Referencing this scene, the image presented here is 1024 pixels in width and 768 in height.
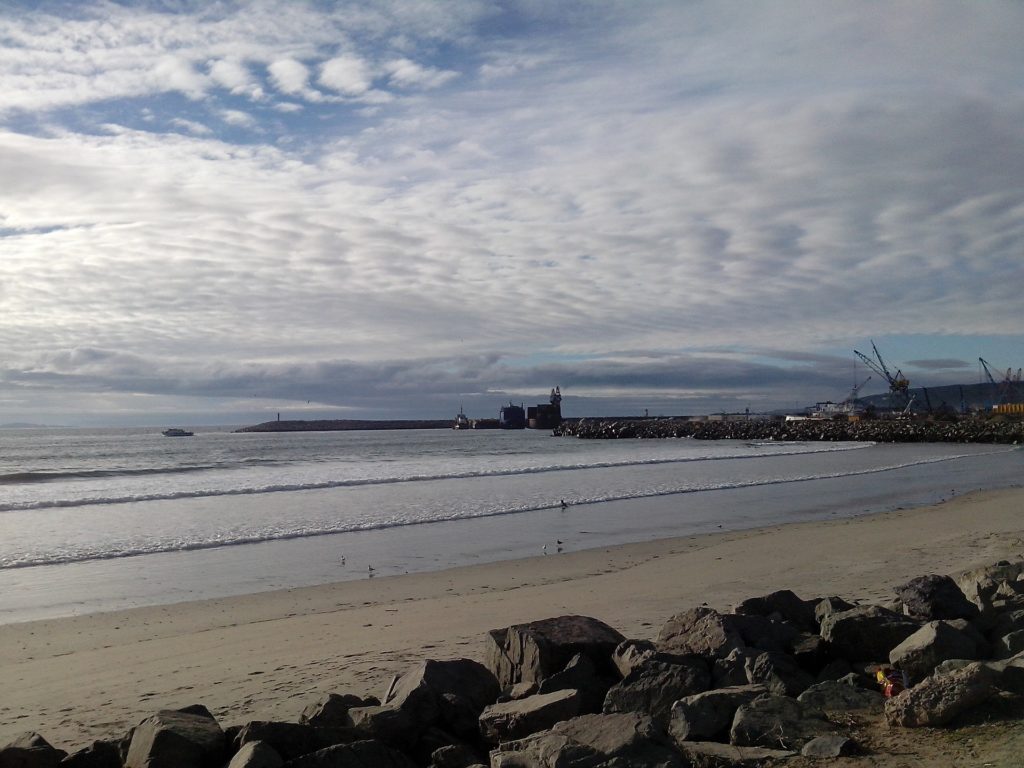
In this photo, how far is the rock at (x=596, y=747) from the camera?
4.15 m

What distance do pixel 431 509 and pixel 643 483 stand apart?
9.63 meters

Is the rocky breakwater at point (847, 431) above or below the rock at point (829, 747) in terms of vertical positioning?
below

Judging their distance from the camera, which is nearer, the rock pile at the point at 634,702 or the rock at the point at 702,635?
the rock pile at the point at 634,702

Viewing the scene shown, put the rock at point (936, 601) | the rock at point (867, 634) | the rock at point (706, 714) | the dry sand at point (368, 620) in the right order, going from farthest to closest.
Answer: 1. the rock at point (936, 601)
2. the dry sand at point (368, 620)
3. the rock at point (867, 634)
4. the rock at point (706, 714)

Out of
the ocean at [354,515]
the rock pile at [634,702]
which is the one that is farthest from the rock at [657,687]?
the ocean at [354,515]

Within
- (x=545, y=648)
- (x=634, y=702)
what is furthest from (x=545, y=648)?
(x=634, y=702)

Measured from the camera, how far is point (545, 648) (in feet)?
19.0

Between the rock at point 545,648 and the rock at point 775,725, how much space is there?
1191 millimetres

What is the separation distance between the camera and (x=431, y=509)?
20.8 metres

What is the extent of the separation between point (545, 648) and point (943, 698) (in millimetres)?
2395

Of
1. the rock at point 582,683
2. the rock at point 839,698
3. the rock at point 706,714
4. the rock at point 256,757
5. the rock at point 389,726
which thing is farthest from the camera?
the rock at point 582,683

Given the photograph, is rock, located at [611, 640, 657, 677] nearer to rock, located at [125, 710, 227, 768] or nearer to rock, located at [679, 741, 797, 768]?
rock, located at [679, 741, 797, 768]

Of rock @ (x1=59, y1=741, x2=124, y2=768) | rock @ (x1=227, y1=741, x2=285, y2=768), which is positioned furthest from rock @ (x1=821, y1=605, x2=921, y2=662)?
rock @ (x1=59, y1=741, x2=124, y2=768)

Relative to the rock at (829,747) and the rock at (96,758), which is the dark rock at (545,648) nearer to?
the rock at (829,747)
